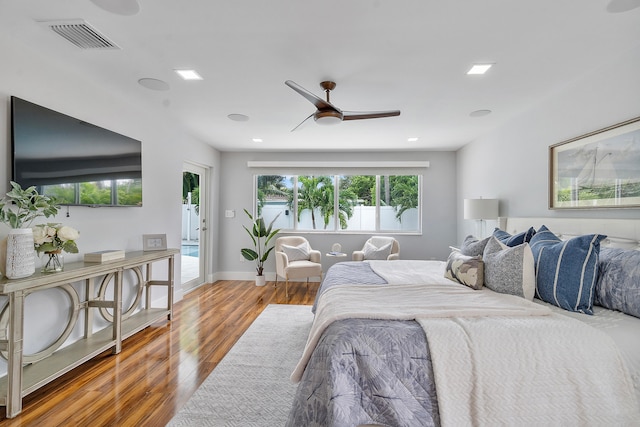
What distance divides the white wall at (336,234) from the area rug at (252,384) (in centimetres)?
250

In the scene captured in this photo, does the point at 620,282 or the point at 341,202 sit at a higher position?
the point at 341,202

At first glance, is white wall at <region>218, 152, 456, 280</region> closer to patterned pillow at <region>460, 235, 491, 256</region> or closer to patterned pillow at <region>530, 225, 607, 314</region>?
patterned pillow at <region>460, 235, 491, 256</region>

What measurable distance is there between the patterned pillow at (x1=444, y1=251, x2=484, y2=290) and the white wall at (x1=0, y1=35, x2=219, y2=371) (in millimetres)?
3115

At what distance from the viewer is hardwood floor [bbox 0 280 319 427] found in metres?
1.80

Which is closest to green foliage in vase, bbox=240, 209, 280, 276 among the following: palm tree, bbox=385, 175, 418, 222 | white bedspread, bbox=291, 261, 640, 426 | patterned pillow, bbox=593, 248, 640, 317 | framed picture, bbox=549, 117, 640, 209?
palm tree, bbox=385, 175, 418, 222

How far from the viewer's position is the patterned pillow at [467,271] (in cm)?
213

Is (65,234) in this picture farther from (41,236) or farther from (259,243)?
(259,243)

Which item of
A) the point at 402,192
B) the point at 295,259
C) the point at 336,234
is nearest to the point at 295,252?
the point at 295,259

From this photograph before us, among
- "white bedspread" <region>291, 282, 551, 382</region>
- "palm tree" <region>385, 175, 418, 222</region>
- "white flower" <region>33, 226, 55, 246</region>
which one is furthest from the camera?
"palm tree" <region>385, 175, 418, 222</region>

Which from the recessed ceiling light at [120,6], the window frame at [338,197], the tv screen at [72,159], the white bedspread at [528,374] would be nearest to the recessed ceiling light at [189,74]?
the recessed ceiling light at [120,6]

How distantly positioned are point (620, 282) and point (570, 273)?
210 mm

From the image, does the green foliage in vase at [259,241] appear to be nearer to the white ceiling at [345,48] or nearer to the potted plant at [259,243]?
the potted plant at [259,243]

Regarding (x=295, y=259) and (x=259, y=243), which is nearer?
(x=295, y=259)

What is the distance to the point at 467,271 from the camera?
2.20 metres
